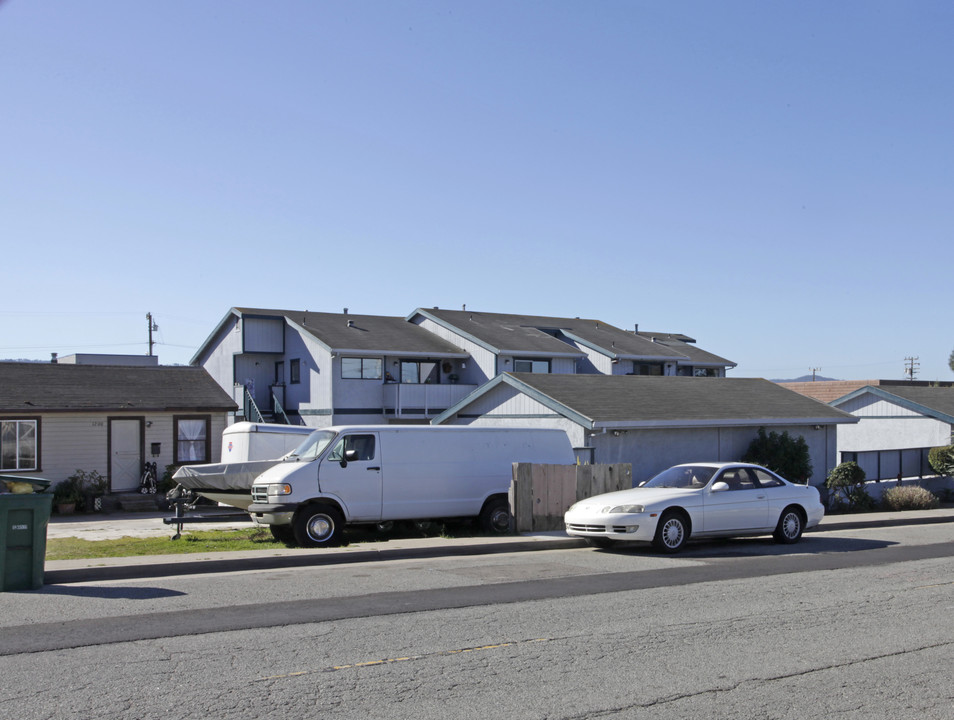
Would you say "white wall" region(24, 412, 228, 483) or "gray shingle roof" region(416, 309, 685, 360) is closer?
"white wall" region(24, 412, 228, 483)

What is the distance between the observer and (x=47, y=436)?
87.8 feet

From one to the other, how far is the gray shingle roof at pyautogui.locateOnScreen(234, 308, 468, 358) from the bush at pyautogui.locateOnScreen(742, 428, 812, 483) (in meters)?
16.8

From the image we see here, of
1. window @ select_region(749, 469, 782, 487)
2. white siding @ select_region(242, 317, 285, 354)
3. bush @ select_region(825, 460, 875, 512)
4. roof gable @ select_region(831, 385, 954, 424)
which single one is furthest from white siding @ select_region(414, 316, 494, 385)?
window @ select_region(749, 469, 782, 487)

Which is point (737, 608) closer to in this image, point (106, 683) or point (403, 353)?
point (106, 683)

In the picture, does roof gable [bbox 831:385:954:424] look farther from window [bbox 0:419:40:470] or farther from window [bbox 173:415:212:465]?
window [bbox 0:419:40:470]

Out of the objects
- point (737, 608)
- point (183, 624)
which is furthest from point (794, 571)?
point (183, 624)

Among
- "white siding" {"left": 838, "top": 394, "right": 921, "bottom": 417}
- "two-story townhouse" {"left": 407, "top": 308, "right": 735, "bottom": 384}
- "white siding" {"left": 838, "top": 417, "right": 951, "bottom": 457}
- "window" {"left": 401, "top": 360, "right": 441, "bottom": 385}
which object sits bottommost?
"white siding" {"left": 838, "top": 417, "right": 951, "bottom": 457}

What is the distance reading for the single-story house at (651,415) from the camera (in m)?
23.0

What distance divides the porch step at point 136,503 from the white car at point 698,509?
50.4 feet

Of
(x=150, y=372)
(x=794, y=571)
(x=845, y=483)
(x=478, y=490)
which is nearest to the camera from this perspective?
(x=794, y=571)

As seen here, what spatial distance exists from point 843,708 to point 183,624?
19.8 ft

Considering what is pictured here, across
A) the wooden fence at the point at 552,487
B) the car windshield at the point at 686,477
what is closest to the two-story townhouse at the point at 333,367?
the wooden fence at the point at 552,487

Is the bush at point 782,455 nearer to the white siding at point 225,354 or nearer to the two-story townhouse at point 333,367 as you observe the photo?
the two-story townhouse at point 333,367

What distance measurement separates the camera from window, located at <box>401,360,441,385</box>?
39688 millimetres
